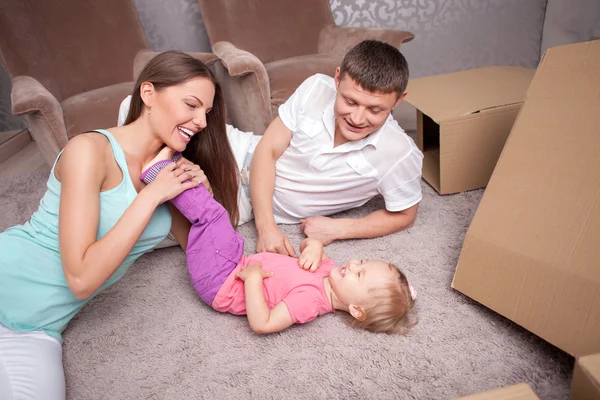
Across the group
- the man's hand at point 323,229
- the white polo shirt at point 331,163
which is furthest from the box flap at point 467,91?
the man's hand at point 323,229

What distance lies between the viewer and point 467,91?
1.87 metres

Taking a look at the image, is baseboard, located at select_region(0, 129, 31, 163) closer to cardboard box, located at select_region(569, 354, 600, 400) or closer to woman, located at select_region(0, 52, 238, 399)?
woman, located at select_region(0, 52, 238, 399)

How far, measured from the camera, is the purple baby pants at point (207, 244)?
129cm

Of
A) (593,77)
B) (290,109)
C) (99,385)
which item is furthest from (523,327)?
(99,385)

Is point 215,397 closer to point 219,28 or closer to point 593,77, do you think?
point 593,77

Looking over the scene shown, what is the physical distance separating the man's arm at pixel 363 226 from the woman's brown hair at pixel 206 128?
330 mm

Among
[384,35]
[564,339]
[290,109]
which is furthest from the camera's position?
[384,35]

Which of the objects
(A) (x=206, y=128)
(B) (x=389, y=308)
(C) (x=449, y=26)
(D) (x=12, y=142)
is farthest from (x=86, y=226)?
(C) (x=449, y=26)

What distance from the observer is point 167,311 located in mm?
1362

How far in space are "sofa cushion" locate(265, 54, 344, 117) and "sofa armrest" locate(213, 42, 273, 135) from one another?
0.05 m

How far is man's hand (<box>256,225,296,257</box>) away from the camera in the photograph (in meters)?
1.49

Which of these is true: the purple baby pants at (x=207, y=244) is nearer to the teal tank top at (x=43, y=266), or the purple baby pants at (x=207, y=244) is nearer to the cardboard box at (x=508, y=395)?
the teal tank top at (x=43, y=266)

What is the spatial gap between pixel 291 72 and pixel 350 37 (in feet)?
1.70

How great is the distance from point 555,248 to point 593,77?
1.68 feet
